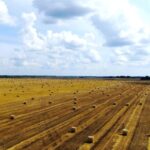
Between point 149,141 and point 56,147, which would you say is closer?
point 56,147

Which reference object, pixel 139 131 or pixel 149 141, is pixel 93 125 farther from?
pixel 149 141

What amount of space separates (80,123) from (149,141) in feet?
22.8

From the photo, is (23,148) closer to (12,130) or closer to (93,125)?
(12,130)

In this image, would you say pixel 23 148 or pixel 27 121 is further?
pixel 27 121

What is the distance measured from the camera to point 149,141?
19.4m

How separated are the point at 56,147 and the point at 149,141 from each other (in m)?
4.93

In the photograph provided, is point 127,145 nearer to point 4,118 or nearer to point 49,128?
point 49,128

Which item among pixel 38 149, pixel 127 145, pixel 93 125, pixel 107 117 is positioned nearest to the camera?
pixel 38 149

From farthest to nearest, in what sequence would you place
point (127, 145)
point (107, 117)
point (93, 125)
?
point (107, 117) → point (93, 125) → point (127, 145)

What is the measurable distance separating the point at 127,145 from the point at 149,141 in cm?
173

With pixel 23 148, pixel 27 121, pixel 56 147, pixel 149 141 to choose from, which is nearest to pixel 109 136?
pixel 149 141

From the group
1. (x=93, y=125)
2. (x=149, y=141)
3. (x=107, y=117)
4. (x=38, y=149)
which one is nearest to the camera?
(x=38, y=149)

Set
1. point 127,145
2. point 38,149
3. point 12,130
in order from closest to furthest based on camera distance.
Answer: point 38,149
point 127,145
point 12,130

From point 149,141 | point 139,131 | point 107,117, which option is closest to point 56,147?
point 149,141
